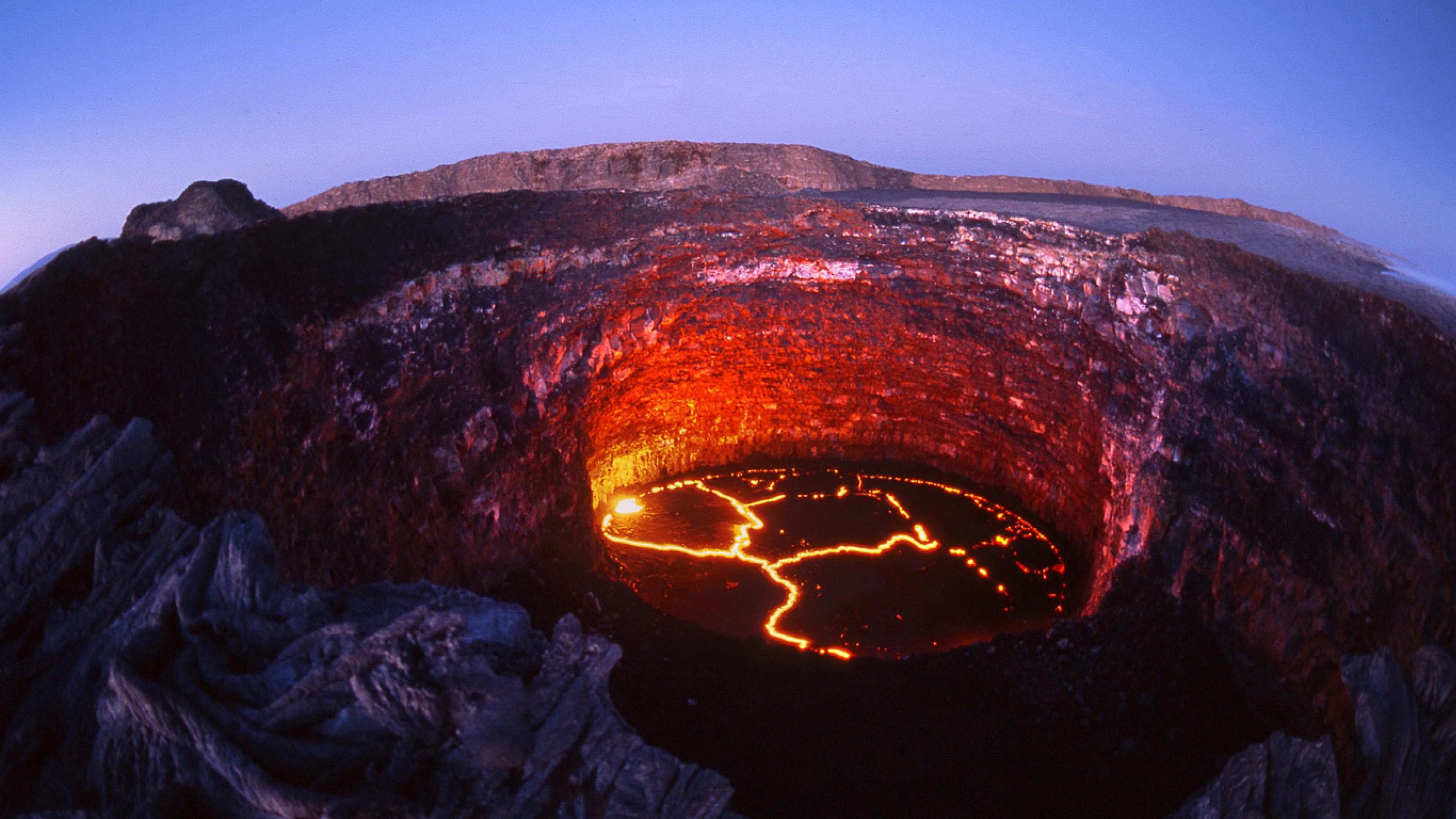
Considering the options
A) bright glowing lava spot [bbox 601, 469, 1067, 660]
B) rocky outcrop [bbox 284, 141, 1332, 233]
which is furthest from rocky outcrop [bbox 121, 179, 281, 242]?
bright glowing lava spot [bbox 601, 469, 1067, 660]

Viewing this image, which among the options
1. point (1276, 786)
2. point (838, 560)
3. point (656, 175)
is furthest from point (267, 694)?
point (656, 175)

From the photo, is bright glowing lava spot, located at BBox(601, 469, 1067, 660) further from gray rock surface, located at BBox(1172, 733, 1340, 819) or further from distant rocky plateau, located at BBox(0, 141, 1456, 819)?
gray rock surface, located at BBox(1172, 733, 1340, 819)

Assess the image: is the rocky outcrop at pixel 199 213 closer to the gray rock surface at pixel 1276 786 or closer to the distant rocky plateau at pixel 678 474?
the distant rocky plateau at pixel 678 474

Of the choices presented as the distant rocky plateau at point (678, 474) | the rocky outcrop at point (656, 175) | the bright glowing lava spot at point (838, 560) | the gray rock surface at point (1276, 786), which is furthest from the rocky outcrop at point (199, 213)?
the gray rock surface at point (1276, 786)

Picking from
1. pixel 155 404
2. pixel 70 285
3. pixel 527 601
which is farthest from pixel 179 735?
pixel 527 601

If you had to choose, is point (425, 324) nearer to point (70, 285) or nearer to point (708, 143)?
point (70, 285)
